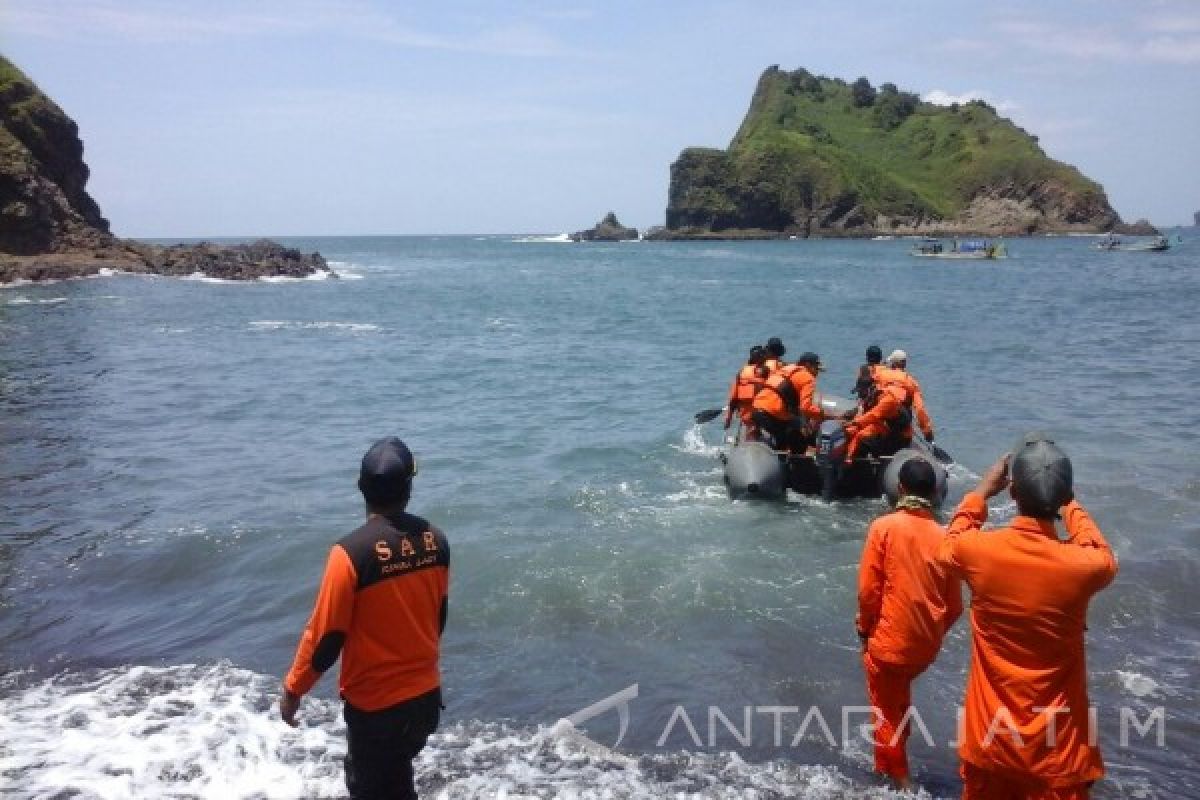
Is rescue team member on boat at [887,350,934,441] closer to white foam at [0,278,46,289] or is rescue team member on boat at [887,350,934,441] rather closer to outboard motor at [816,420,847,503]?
outboard motor at [816,420,847,503]

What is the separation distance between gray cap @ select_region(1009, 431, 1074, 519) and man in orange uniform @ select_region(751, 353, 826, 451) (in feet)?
25.9

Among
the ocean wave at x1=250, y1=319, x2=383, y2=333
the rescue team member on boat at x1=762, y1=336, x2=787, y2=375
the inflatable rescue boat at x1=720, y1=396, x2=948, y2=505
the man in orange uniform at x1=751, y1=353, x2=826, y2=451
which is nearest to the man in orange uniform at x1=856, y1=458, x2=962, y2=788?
the inflatable rescue boat at x1=720, y1=396, x2=948, y2=505

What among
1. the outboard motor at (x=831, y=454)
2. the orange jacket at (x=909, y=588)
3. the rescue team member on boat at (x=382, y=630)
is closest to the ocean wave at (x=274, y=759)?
the orange jacket at (x=909, y=588)

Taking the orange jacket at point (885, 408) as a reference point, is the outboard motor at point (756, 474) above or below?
below

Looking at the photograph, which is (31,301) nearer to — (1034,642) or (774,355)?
(774,355)

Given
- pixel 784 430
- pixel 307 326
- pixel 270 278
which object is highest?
pixel 270 278

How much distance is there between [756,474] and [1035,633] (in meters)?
8.20

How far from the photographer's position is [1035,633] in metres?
3.69

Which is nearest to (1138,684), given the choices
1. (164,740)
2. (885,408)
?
(885,408)

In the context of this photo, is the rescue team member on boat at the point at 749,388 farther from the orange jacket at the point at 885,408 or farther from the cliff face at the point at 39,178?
the cliff face at the point at 39,178

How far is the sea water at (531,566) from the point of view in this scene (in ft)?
20.7

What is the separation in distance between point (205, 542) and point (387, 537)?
8195 mm

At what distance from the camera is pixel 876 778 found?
228 inches

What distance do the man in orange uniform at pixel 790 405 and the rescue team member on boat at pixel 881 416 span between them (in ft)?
1.88
